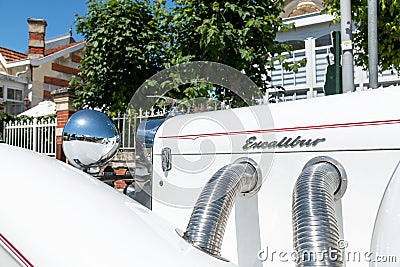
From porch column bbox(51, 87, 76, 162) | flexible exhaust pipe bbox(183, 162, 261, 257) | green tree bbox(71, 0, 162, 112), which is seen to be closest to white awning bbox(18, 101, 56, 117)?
porch column bbox(51, 87, 76, 162)

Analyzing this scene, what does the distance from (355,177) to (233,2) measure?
4.32 m

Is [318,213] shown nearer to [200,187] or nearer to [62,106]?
[200,187]

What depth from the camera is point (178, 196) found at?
2.32m

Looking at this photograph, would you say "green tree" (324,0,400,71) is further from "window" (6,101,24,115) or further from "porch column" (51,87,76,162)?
"window" (6,101,24,115)

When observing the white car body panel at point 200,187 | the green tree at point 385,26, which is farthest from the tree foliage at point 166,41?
the white car body panel at point 200,187

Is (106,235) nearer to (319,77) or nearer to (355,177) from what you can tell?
(355,177)

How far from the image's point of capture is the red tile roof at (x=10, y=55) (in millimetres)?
16734

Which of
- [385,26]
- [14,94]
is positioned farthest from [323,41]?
[14,94]

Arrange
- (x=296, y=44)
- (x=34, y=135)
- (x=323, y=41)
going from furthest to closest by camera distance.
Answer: (x=296, y=44), (x=323, y=41), (x=34, y=135)

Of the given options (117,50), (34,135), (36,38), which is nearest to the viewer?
(117,50)

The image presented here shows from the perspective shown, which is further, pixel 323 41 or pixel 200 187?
pixel 323 41

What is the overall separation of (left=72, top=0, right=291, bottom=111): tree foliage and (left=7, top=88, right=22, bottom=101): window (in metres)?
8.05

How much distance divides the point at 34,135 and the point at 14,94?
6.94 meters

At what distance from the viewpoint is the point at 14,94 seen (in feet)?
50.5
